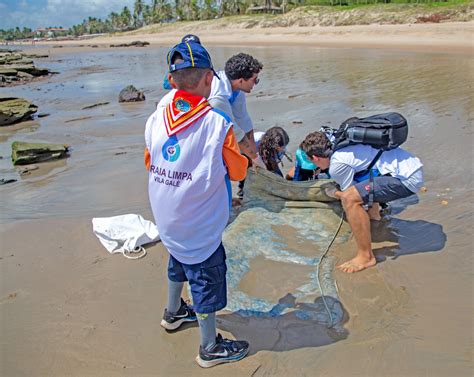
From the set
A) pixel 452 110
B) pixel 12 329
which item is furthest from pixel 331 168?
pixel 452 110

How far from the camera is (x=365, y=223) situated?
3.70 metres

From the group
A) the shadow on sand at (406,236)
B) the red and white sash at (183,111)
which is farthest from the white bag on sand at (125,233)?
the shadow on sand at (406,236)

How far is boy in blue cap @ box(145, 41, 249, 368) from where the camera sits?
7.64 ft

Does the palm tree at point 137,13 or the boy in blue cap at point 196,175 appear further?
the palm tree at point 137,13

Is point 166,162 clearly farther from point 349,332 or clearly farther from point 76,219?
point 76,219

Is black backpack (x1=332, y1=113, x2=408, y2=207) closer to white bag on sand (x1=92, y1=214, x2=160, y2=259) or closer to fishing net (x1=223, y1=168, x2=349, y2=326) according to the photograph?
fishing net (x1=223, y1=168, x2=349, y2=326)

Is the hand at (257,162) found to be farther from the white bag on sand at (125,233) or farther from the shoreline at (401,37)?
the shoreline at (401,37)

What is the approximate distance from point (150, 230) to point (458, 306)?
8.83 ft

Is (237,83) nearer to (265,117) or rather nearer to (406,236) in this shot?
(406,236)

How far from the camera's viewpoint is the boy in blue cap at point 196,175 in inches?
91.7

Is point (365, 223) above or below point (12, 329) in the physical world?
above

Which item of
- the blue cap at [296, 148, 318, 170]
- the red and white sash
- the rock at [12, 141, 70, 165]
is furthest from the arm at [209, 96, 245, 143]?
the rock at [12, 141, 70, 165]

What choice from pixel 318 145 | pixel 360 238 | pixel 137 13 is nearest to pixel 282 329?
pixel 360 238

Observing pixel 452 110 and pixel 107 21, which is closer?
pixel 452 110
